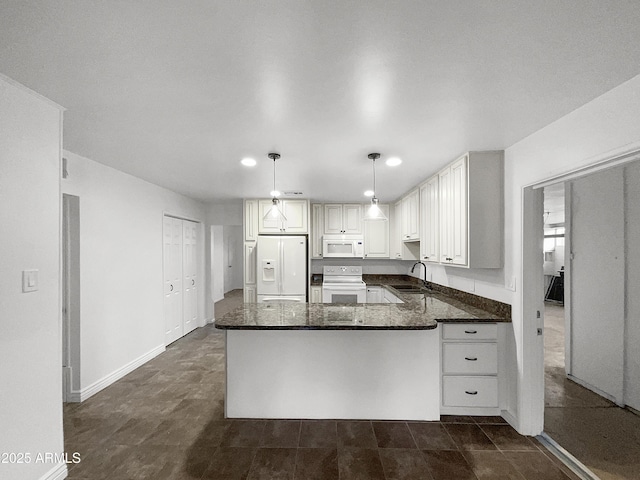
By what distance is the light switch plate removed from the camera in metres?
1.76

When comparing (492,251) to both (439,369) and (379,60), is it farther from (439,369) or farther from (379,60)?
(379,60)

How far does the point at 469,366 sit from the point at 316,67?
2591mm

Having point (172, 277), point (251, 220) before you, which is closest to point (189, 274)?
point (172, 277)

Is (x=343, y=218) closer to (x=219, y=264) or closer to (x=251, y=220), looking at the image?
(x=251, y=220)

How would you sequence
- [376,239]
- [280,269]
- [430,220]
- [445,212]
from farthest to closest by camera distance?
[376,239] < [280,269] < [430,220] < [445,212]

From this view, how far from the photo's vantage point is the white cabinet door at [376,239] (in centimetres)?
564

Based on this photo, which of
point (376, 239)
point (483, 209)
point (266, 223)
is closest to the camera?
point (483, 209)

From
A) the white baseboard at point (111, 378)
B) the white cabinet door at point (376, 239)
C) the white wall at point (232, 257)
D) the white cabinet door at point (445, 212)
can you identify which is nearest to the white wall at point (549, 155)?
the white cabinet door at point (445, 212)

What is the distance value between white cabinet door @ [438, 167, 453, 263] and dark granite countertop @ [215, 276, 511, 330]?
542mm

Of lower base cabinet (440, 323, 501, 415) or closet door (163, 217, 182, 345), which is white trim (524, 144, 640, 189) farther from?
closet door (163, 217, 182, 345)

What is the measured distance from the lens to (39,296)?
185cm

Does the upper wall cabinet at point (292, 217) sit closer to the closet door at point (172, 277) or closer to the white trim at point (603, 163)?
the closet door at point (172, 277)

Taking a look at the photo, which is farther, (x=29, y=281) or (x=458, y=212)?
(x=458, y=212)

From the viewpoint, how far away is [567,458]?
7.01ft
